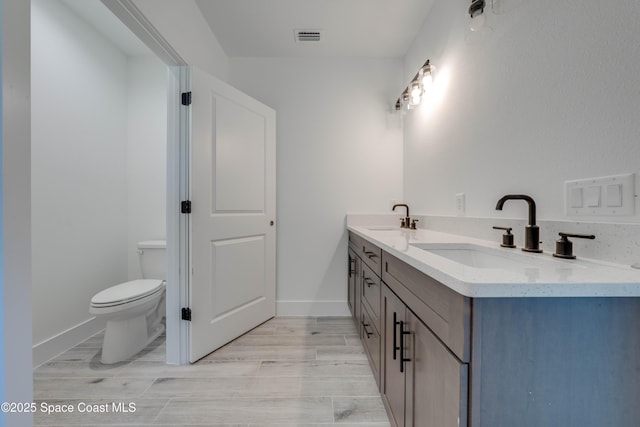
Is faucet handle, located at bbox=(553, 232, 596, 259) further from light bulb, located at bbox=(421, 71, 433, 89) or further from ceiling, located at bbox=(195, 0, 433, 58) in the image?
ceiling, located at bbox=(195, 0, 433, 58)

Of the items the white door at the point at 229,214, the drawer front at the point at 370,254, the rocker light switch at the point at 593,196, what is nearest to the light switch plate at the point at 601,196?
the rocker light switch at the point at 593,196

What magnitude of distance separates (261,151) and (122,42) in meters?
1.51

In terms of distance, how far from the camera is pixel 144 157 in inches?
90.4

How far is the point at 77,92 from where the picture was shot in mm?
1886

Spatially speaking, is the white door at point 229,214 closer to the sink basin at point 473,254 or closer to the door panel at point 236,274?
the door panel at point 236,274

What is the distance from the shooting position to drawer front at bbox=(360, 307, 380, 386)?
1.27 m

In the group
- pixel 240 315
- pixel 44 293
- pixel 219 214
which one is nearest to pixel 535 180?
pixel 219 214

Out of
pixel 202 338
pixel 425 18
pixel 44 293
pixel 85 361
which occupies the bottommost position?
pixel 85 361

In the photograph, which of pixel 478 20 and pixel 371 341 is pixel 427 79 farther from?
pixel 371 341

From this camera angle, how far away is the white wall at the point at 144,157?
228 cm

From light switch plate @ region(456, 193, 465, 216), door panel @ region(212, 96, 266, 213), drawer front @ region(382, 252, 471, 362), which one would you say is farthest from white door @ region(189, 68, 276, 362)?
light switch plate @ region(456, 193, 465, 216)

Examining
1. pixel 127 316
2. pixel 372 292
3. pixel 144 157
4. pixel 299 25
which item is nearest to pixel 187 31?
pixel 299 25

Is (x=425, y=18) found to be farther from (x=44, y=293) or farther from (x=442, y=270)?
(x=44, y=293)

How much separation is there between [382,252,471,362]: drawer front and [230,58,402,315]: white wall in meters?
1.44
